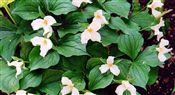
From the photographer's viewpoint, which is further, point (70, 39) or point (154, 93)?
point (154, 93)

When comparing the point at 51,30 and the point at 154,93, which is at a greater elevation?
the point at 51,30

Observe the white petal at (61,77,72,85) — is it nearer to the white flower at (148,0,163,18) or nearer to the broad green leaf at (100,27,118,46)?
the broad green leaf at (100,27,118,46)

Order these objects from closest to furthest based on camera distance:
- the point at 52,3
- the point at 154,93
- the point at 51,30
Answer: the point at 51,30 → the point at 52,3 → the point at 154,93

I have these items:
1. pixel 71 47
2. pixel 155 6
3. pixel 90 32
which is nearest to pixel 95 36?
pixel 90 32

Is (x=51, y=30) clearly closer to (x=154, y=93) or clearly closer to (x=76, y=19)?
(x=76, y=19)

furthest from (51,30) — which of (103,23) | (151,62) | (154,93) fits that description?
(154,93)

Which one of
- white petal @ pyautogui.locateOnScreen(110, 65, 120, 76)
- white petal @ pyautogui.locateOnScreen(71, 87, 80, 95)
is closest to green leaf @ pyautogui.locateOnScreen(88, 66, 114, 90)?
white petal @ pyautogui.locateOnScreen(110, 65, 120, 76)
